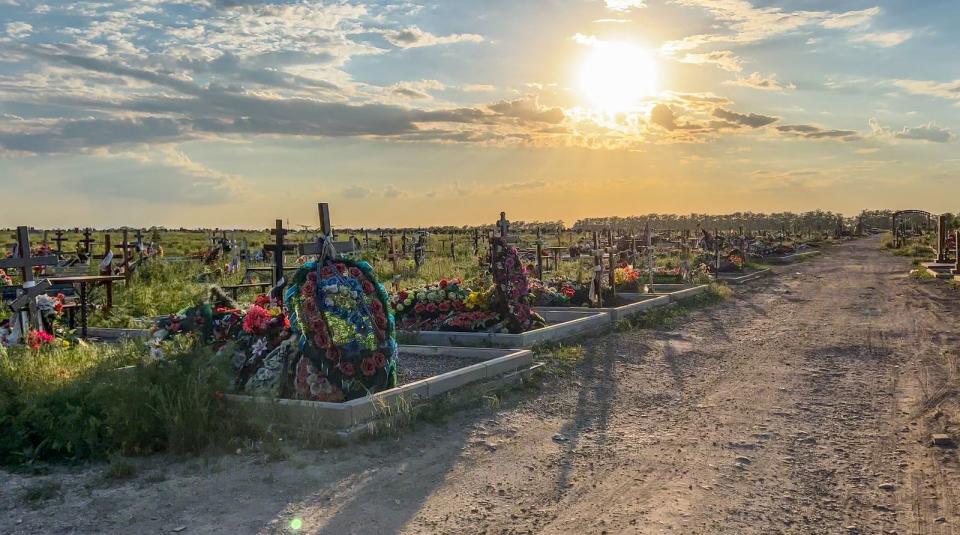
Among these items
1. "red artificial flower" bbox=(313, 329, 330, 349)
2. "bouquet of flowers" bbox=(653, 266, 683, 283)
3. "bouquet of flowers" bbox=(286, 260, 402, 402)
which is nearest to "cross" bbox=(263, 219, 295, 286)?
"bouquet of flowers" bbox=(286, 260, 402, 402)

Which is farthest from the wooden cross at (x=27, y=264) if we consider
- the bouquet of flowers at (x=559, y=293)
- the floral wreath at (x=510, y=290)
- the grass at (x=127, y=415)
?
the bouquet of flowers at (x=559, y=293)

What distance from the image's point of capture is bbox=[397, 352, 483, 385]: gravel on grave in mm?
9156

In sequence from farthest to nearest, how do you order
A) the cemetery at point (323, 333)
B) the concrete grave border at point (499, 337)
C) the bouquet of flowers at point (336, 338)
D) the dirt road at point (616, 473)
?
the concrete grave border at point (499, 337) → the bouquet of flowers at point (336, 338) → the cemetery at point (323, 333) → the dirt road at point (616, 473)

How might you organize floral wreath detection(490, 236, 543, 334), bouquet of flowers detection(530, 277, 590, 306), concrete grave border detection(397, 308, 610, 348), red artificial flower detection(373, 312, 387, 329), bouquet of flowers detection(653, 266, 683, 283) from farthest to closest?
bouquet of flowers detection(653, 266, 683, 283) → bouquet of flowers detection(530, 277, 590, 306) → floral wreath detection(490, 236, 543, 334) → concrete grave border detection(397, 308, 610, 348) → red artificial flower detection(373, 312, 387, 329)

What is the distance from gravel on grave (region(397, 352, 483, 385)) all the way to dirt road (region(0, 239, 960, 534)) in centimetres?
133

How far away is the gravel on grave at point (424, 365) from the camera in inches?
360

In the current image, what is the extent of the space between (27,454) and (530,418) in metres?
4.37

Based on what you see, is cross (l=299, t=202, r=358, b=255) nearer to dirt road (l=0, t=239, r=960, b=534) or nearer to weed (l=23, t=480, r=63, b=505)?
dirt road (l=0, t=239, r=960, b=534)

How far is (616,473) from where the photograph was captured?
6133 mm

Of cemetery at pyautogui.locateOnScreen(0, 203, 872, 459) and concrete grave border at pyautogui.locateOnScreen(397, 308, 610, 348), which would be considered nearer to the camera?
cemetery at pyautogui.locateOnScreen(0, 203, 872, 459)

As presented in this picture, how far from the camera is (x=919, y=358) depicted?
11281mm

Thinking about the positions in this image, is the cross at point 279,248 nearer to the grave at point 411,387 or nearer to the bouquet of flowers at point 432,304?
the grave at point 411,387

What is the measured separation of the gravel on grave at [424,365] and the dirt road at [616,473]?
52.2 inches

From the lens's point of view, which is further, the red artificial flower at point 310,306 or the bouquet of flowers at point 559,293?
the bouquet of flowers at point 559,293
